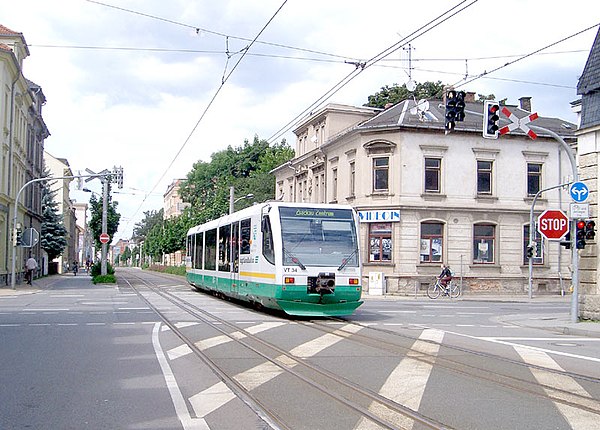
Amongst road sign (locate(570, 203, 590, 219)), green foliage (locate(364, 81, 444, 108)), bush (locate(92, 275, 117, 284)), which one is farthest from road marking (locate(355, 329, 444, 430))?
green foliage (locate(364, 81, 444, 108))

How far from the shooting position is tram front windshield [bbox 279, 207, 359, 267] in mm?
18281

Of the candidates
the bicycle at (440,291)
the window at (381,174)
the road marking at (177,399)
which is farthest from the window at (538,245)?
the road marking at (177,399)

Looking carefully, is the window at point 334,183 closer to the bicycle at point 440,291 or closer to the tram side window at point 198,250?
the bicycle at point 440,291

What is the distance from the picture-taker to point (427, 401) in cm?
827

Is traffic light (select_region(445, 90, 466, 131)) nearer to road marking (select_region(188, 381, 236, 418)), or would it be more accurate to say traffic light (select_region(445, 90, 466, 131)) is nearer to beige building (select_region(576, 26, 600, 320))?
beige building (select_region(576, 26, 600, 320))

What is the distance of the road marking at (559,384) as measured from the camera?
744 centimetres

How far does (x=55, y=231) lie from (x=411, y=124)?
36.2 metres

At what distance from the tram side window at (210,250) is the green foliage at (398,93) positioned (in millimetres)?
35375

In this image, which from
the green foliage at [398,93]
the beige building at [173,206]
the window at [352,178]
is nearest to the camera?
the window at [352,178]

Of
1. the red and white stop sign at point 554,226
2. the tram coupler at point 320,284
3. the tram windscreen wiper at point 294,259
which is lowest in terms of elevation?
the tram coupler at point 320,284

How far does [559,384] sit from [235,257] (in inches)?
564

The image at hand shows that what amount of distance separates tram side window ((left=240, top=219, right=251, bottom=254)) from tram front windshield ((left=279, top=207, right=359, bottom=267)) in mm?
2419

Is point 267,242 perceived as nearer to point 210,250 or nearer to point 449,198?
point 210,250

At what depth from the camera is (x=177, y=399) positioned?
8281 mm
